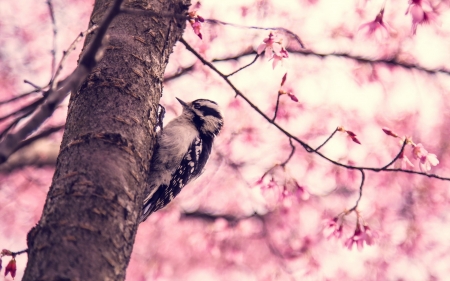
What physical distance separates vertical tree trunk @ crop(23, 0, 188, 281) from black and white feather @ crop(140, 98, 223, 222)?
44.6 inches

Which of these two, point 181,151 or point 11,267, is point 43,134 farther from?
point 11,267

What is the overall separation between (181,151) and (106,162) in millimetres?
2288

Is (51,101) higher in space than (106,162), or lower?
lower

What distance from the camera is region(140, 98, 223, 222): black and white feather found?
13.1 feet

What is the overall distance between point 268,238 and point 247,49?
3.71 metres

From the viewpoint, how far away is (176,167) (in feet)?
13.9

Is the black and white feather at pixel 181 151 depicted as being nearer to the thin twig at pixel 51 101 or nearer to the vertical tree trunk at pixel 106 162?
the vertical tree trunk at pixel 106 162

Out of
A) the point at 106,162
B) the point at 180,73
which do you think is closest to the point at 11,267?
the point at 106,162

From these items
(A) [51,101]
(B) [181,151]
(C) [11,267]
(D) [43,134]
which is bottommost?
(A) [51,101]

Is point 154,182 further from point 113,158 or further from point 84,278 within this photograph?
point 84,278

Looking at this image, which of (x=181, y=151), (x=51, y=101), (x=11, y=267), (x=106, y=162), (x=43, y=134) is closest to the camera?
(x=51, y=101)

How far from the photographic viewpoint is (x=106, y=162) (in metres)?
1.96

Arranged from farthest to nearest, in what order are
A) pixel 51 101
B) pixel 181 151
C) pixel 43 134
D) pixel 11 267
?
pixel 43 134 → pixel 181 151 → pixel 11 267 → pixel 51 101

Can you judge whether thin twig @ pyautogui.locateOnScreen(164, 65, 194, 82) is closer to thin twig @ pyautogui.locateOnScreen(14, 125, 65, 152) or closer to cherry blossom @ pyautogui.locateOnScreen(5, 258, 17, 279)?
thin twig @ pyautogui.locateOnScreen(14, 125, 65, 152)
